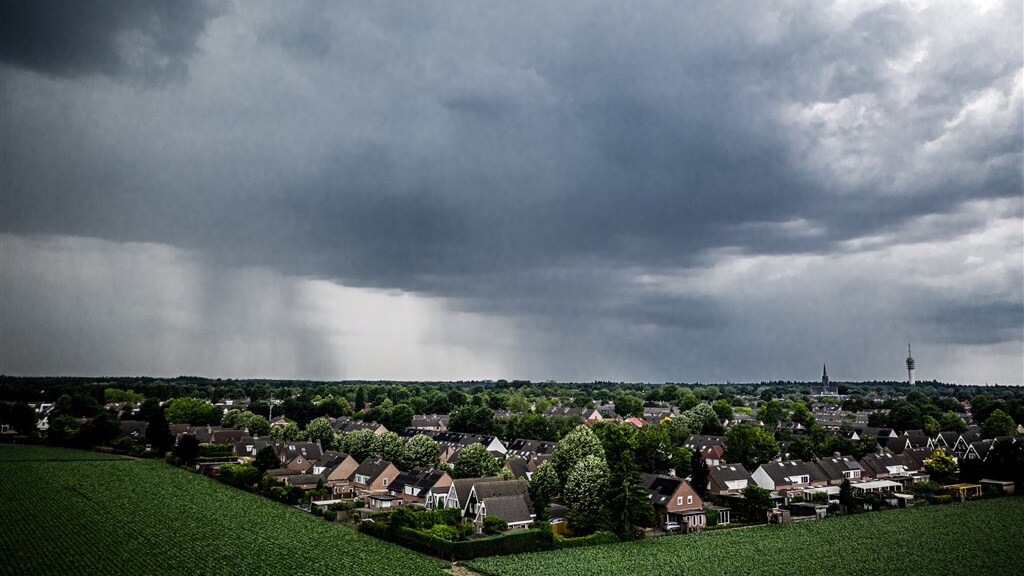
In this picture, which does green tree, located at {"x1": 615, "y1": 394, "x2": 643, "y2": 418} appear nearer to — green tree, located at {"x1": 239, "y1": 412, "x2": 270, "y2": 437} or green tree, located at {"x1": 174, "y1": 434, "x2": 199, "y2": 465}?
green tree, located at {"x1": 239, "y1": 412, "x2": 270, "y2": 437}

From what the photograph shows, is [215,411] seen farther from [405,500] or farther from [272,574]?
[272,574]

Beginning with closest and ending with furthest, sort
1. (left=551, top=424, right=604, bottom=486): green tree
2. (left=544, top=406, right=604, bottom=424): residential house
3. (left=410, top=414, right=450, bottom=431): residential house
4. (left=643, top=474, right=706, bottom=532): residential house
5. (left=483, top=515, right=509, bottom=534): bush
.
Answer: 1. (left=483, top=515, right=509, bottom=534): bush
2. (left=643, top=474, right=706, bottom=532): residential house
3. (left=551, top=424, right=604, bottom=486): green tree
4. (left=410, top=414, right=450, bottom=431): residential house
5. (left=544, top=406, right=604, bottom=424): residential house

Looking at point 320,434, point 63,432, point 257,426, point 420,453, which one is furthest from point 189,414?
point 420,453

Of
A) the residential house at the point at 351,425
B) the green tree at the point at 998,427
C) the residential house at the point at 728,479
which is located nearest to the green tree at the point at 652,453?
the residential house at the point at 728,479

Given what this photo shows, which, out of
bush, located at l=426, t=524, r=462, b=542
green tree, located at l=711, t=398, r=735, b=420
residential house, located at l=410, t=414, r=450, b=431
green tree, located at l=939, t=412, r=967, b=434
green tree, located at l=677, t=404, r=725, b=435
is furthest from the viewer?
green tree, located at l=711, t=398, r=735, b=420

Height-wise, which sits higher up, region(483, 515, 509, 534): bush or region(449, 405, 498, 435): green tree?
region(449, 405, 498, 435): green tree

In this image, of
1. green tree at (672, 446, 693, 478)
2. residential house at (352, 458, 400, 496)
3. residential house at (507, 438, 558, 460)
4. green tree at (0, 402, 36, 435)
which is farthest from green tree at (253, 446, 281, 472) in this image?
green tree at (0, 402, 36, 435)

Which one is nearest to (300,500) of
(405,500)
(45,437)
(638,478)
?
(405,500)
